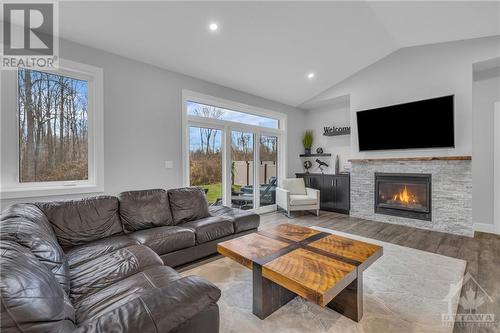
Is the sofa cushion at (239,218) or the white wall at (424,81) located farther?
the white wall at (424,81)

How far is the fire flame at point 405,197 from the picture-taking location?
14.4 feet

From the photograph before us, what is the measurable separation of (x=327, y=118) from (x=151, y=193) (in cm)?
483

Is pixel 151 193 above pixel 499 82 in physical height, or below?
below

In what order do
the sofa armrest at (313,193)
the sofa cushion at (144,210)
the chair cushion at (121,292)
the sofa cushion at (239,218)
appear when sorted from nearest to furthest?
the chair cushion at (121,292) → the sofa cushion at (144,210) → the sofa cushion at (239,218) → the sofa armrest at (313,193)

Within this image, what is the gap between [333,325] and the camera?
1.69 metres

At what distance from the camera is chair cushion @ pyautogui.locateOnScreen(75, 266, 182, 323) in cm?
126

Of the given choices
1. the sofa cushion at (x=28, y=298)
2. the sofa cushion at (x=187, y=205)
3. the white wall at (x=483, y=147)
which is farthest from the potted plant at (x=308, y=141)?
the sofa cushion at (x=28, y=298)

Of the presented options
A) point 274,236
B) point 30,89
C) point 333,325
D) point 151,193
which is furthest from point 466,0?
point 30,89

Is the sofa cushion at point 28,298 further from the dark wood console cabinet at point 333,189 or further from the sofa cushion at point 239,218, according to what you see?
the dark wood console cabinet at point 333,189

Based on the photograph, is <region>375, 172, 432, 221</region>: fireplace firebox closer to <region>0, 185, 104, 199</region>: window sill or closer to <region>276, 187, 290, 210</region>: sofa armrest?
<region>276, 187, 290, 210</region>: sofa armrest

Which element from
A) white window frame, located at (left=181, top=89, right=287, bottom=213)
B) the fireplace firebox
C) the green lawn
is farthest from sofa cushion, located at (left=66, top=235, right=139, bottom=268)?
the fireplace firebox

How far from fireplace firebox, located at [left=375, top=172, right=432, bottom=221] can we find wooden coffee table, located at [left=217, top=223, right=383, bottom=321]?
9.87ft

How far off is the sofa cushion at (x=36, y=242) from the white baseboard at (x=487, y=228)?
5.76 meters

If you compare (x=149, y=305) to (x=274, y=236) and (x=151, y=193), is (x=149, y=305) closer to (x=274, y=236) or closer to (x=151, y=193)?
(x=274, y=236)
